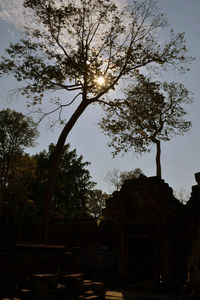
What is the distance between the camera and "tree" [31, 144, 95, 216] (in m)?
35.1

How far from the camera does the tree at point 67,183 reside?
3506 centimetres

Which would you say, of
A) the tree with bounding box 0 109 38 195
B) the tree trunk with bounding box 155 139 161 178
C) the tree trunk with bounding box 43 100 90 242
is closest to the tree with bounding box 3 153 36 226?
the tree with bounding box 0 109 38 195

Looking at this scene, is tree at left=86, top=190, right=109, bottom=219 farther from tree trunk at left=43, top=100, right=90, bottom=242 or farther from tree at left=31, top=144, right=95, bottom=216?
tree trunk at left=43, top=100, right=90, bottom=242

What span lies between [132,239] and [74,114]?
366 inches

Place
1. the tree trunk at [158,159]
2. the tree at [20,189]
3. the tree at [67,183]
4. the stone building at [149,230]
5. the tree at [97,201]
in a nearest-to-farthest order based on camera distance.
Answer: the stone building at [149,230], the tree trunk at [158,159], the tree at [20,189], the tree at [67,183], the tree at [97,201]

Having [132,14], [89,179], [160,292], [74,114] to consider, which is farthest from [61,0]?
[89,179]

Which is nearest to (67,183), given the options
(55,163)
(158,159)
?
(158,159)

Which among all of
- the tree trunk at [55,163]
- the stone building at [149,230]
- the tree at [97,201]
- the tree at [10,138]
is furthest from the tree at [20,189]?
the tree at [97,201]

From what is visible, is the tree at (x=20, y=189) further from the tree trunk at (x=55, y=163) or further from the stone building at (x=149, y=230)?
the stone building at (x=149, y=230)

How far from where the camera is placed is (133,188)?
1531 cm

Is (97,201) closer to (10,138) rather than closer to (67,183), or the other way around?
(67,183)

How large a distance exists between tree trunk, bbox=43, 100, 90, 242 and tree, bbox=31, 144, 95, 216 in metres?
19.5

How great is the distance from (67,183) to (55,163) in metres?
23.5

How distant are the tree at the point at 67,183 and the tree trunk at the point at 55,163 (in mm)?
19487
